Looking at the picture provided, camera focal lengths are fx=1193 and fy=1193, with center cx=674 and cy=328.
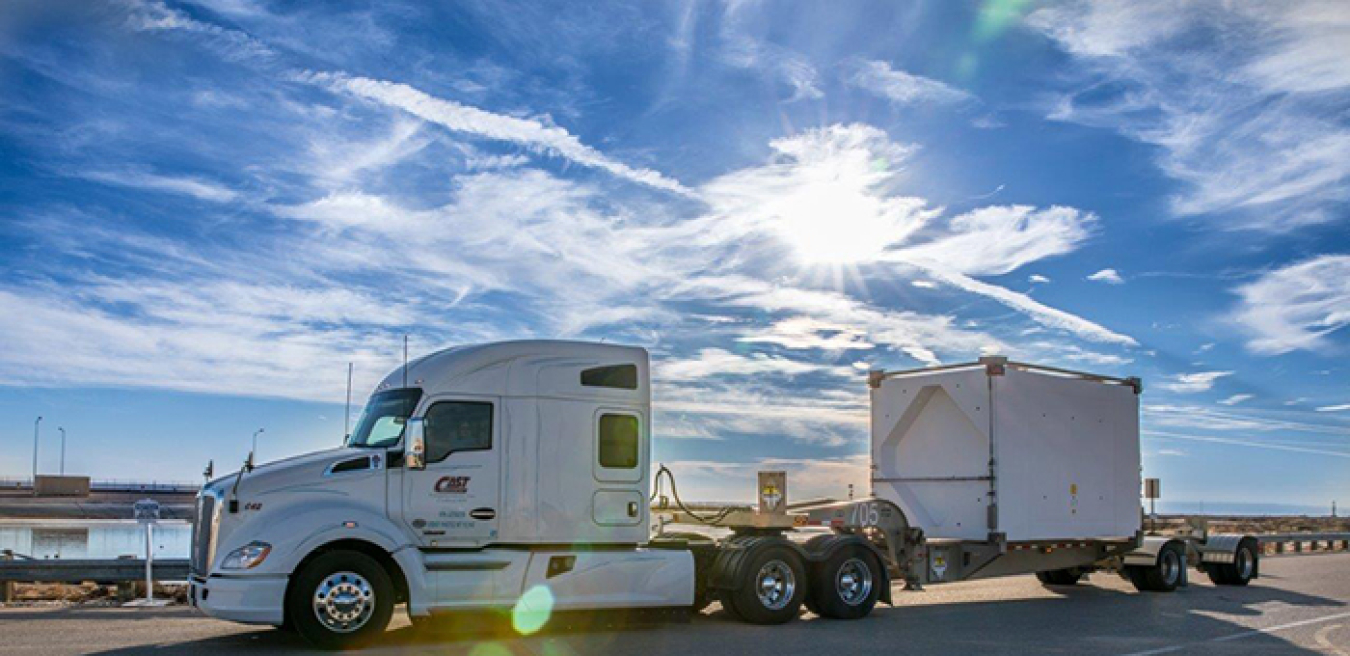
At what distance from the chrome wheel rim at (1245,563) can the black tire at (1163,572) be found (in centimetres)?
237

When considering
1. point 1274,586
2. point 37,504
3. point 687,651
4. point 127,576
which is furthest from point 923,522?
point 37,504

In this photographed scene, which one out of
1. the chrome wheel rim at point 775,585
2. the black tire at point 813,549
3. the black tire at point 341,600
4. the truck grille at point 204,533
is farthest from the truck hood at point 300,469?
the black tire at point 813,549

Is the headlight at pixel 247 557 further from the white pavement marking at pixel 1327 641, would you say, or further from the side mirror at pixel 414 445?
the white pavement marking at pixel 1327 641

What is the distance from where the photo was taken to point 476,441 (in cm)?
1301

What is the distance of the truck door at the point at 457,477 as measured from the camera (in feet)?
41.5

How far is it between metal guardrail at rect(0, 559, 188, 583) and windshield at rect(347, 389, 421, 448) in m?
5.07

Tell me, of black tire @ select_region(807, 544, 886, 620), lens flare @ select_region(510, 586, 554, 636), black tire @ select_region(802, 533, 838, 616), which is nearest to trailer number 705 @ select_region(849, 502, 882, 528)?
Answer: black tire @ select_region(807, 544, 886, 620)

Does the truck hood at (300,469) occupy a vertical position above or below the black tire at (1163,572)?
above

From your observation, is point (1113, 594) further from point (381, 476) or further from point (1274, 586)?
point (381, 476)

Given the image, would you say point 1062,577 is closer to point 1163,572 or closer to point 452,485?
point 1163,572

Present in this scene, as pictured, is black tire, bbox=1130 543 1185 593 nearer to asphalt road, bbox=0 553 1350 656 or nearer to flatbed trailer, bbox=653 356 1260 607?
flatbed trailer, bbox=653 356 1260 607

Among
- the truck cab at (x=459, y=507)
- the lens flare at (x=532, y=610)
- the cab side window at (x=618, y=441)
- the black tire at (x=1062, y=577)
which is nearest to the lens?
the truck cab at (x=459, y=507)

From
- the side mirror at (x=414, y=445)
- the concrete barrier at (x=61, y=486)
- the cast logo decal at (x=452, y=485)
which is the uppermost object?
the side mirror at (x=414, y=445)

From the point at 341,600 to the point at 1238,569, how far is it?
57.0 feet
